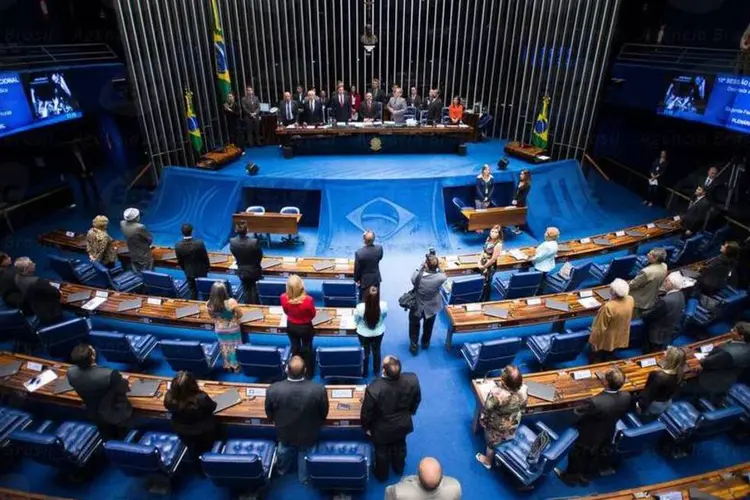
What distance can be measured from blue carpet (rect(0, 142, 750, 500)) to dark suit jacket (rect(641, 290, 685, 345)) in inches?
28.4

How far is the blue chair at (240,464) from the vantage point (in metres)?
4.21

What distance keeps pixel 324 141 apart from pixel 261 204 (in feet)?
9.60

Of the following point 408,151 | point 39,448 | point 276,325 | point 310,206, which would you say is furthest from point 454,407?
point 408,151

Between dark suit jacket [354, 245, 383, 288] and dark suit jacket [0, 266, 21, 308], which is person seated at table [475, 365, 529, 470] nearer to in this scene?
dark suit jacket [354, 245, 383, 288]

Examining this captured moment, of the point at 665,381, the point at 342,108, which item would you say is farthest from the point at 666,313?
the point at 342,108

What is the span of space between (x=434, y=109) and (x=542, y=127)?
3119mm

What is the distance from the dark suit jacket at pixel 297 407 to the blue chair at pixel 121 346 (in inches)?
107

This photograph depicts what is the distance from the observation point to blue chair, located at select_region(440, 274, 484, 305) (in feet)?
23.3

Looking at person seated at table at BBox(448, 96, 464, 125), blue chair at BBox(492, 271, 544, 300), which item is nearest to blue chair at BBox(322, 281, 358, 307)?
blue chair at BBox(492, 271, 544, 300)

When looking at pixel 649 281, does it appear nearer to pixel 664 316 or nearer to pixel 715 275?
pixel 664 316

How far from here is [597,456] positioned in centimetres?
484

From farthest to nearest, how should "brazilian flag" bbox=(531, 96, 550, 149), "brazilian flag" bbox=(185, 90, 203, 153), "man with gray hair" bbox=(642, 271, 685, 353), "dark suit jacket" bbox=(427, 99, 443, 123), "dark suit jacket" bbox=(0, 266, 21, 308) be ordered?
"dark suit jacket" bbox=(427, 99, 443, 123) → "brazilian flag" bbox=(531, 96, 550, 149) → "brazilian flag" bbox=(185, 90, 203, 153) → "dark suit jacket" bbox=(0, 266, 21, 308) → "man with gray hair" bbox=(642, 271, 685, 353)

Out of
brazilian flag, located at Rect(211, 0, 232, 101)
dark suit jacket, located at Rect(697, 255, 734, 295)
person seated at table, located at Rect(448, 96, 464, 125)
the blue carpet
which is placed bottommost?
the blue carpet

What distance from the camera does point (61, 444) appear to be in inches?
178
